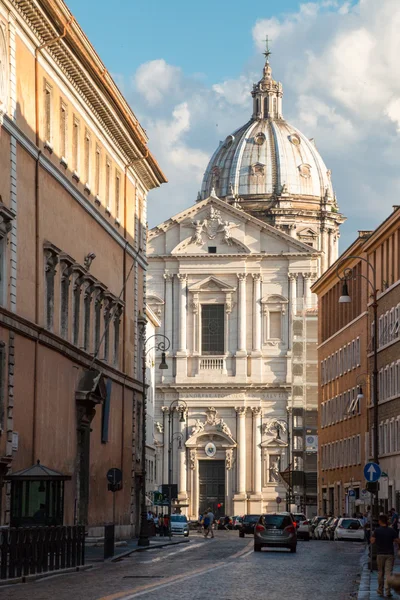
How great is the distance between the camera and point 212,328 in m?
113

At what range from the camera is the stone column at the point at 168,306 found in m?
112

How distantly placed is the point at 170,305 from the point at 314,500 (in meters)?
19.3

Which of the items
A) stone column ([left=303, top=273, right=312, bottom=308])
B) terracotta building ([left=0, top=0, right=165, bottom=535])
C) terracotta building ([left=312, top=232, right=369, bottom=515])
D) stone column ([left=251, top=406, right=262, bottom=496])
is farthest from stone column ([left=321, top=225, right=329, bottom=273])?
terracotta building ([left=0, top=0, right=165, bottom=535])

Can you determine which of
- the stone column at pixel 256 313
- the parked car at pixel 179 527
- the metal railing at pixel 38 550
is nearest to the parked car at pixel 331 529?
the parked car at pixel 179 527

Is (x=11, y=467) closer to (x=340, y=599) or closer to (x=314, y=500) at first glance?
(x=340, y=599)

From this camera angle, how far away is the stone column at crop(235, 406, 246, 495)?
4348 inches

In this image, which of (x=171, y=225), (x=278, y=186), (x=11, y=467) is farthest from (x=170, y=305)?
(x=11, y=467)

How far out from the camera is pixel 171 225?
113625mm

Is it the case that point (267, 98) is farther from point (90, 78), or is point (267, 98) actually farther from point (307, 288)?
point (90, 78)

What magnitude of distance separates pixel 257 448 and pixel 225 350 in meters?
7.41

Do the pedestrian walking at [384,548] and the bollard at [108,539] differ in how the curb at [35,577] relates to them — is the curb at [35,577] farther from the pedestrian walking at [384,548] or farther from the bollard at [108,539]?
the pedestrian walking at [384,548]

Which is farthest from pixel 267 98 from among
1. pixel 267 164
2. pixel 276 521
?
pixel 276 521

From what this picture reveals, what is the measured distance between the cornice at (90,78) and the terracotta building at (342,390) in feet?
65.3

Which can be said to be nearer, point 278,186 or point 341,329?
point 341,329
